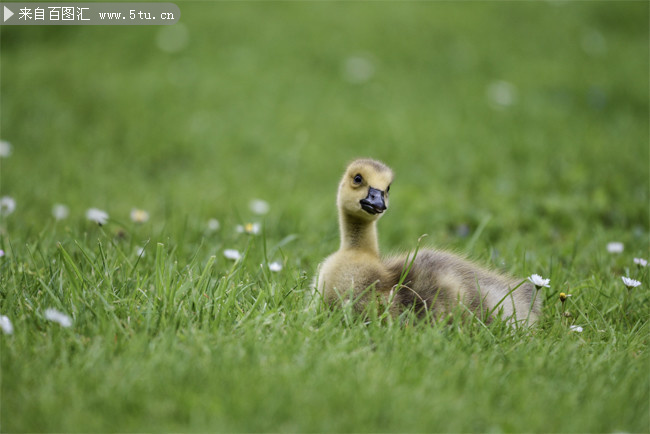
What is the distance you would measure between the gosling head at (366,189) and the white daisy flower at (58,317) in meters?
1.45

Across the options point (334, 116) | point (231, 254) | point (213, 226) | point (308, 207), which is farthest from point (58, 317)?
point (334, 116)

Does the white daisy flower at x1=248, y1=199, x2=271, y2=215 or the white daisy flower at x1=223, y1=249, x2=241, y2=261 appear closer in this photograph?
the white daisy flower at x1=223, y1=249, x2=241, y2=261

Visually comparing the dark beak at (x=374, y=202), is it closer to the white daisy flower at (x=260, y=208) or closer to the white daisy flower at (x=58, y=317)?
the white daisy flower at (x=58, y=317)

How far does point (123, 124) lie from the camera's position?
301 inches

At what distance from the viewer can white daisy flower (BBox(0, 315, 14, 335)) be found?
2.43 meters

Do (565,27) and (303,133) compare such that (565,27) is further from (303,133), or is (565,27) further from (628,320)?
(628,320)

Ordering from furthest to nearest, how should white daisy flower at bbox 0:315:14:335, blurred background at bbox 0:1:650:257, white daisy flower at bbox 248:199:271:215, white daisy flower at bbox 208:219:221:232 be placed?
blurred background at bbox 0:1:650:257 < white daisy flower at bbox 248:199:271:215 < white daisy flower at bbox 208:219:221:232 < white daisy flower at bbox 0:315:14:335

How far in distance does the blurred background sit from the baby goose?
3.21 ft

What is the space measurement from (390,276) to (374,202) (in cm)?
39

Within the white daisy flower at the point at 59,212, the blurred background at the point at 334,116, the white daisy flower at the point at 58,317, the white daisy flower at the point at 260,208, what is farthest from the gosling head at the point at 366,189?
the white daisy flower at the point at 59,212

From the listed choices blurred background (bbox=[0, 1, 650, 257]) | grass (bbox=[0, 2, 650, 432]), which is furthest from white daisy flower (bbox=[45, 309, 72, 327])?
blurred background (bbox=[0, 1, 650, 257])

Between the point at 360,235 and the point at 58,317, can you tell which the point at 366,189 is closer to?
the point at 360,235

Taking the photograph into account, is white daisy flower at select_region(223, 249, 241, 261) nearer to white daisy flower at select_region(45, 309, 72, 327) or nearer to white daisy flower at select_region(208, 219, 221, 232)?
white daisy flower at select_region(208, 219, 221, 232)

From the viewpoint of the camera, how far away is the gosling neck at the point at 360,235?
10.4 feet
